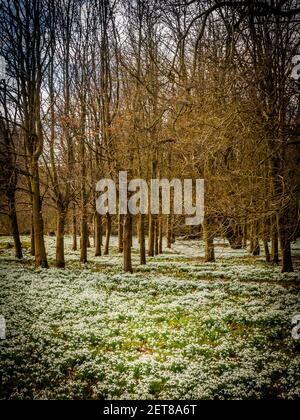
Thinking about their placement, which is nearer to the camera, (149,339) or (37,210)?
(149,339)

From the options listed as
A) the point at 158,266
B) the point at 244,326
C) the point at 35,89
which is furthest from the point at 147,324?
the point at 35,89

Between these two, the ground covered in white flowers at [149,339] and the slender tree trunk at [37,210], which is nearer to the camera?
the ground covered in white flowers at [149,339]

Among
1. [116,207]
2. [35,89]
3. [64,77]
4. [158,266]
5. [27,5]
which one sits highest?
[27,5]

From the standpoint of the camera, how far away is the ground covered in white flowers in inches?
241

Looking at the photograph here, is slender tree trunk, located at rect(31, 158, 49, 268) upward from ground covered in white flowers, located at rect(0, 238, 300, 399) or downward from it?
upward

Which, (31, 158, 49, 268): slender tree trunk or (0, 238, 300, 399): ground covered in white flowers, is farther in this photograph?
(31, 158, 49, 268): slender tree trunk

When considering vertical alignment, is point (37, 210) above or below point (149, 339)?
above

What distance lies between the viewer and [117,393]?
19.4 feet

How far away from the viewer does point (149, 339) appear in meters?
8.38

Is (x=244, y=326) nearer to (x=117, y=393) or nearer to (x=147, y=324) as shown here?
(x=147, y=324)

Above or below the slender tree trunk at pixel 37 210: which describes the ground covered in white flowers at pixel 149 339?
below

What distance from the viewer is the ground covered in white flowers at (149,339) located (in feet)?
20.1

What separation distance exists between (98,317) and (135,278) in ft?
20.3
